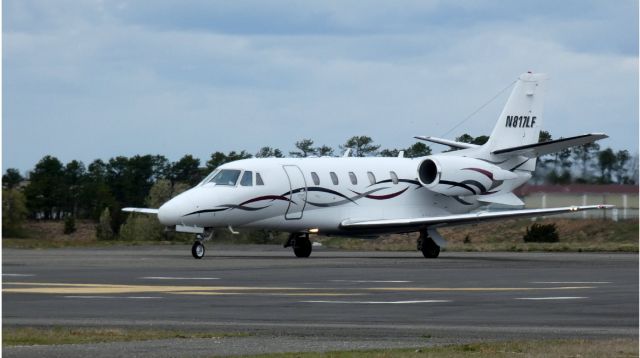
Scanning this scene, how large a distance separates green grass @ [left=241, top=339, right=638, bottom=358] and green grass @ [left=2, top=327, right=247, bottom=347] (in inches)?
95.5

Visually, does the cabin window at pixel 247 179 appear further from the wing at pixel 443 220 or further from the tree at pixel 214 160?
the tree at pixel 214 160

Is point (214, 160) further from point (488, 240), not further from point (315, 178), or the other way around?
point (315, 178)

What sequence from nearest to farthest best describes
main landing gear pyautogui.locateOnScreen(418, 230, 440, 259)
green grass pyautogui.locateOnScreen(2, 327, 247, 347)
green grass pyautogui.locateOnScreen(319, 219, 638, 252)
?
1. green grass pyautogui.locateOnScreen(2, 327, 247, 347)
2. main landing gear pyautogui.locateOnScreen(418, 230, 440, 259)
3. green grass pyautogui.locateOnScreen(319, 219, 638, 252)

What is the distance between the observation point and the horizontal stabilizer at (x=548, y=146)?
43500mm

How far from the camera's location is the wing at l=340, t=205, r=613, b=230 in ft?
151

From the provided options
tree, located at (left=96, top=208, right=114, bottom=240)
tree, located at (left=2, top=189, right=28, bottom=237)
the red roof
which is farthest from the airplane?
tree, located at (left=96, top=208, right=114, bottom=240)

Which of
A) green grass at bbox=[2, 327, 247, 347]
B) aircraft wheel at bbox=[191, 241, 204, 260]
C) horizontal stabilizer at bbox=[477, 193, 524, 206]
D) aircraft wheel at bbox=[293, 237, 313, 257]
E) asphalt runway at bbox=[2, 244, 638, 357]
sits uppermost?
horizontal stabilizer at bbox=[477, 193, 524, 206]

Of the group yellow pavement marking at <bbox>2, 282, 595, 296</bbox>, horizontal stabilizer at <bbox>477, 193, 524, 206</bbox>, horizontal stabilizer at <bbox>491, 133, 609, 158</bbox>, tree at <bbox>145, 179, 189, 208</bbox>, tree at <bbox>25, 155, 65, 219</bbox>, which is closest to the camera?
yellow pavement marking at <bbox>2, 282, 595, 296</bbox>

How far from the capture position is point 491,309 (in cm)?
2220

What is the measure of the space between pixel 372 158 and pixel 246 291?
23160 mm

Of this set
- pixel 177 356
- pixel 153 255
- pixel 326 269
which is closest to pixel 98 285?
pixel 326 269

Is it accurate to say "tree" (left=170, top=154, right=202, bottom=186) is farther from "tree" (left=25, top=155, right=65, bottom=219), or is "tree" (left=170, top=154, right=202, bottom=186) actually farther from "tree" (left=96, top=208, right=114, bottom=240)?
"tree" (left=96, top=208, right=114, bottom=240)

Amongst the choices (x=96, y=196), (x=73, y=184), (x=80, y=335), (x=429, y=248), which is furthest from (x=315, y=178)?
(x=73, y=184)

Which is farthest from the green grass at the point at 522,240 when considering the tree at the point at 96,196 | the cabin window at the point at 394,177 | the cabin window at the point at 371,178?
the tree at the point at 96,196
